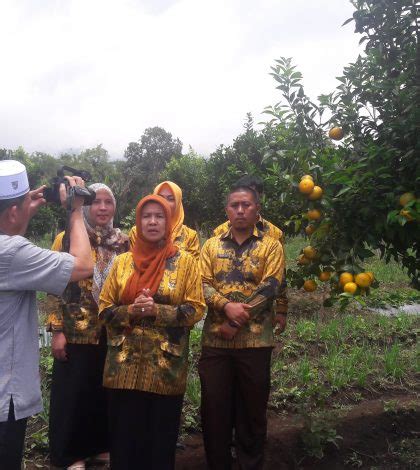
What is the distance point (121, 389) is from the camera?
2740mm

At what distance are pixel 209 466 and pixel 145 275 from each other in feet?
4.16

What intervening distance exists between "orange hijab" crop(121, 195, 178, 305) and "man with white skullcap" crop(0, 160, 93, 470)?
52cm

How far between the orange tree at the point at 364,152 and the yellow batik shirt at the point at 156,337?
73 centimetres

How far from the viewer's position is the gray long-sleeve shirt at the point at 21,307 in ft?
6.97

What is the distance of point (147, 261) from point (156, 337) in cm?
41

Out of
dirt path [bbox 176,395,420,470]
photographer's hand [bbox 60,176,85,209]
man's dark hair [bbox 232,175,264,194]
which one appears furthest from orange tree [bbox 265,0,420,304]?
dirt path [bbox 176,395,420,470]

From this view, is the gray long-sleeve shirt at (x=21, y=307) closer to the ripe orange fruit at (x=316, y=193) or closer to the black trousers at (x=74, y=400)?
the black trousers at (x=74, y=400)

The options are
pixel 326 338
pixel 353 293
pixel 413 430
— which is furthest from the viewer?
pixel 326 338

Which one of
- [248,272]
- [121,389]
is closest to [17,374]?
[121,389]

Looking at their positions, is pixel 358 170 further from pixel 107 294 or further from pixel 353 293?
pixel 107 294

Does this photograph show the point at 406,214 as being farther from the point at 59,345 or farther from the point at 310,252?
the point at 59,345

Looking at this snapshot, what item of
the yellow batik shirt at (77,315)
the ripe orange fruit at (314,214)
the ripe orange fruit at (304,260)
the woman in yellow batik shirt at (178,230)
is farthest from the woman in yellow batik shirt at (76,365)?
the ripe orange fruit at (314,214)

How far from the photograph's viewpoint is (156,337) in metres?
2.74

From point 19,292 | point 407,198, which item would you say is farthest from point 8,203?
point 407,198
